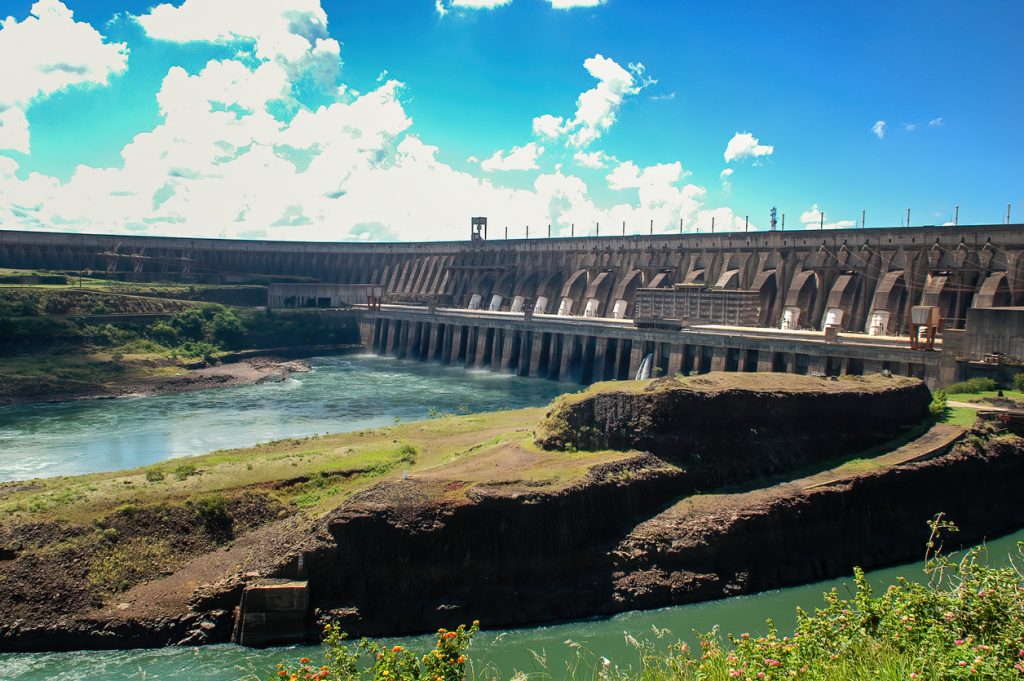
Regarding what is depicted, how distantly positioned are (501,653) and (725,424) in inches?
551

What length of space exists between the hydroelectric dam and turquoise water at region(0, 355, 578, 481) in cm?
786

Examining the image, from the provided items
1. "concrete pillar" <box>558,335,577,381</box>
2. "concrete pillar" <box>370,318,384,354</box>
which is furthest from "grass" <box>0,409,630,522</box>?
"concrete pillar" <box>370,318,384,354</box>

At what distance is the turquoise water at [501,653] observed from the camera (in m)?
20.6

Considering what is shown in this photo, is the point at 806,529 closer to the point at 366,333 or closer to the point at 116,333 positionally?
the point at 116,333

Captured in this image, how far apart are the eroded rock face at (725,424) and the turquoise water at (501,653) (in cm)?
642

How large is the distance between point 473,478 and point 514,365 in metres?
51.5

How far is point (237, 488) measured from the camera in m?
28.7

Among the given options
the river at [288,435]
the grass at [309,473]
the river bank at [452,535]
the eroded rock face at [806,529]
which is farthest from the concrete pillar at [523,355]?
the eroded rock face at [806,529]

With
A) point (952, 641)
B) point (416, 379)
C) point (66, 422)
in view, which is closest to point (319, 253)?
point (416, 379)

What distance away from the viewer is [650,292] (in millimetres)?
66812

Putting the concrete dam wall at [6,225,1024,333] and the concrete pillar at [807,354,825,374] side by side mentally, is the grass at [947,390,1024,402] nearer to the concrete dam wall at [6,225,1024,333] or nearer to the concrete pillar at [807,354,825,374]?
the concrete pillar at [807,354,825,374]

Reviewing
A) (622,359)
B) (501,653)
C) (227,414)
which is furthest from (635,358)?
(501,653)

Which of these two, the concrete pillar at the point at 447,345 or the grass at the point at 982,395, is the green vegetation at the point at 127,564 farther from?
the concrete pillar at the point at 447,345

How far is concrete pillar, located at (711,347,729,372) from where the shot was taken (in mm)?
56500
